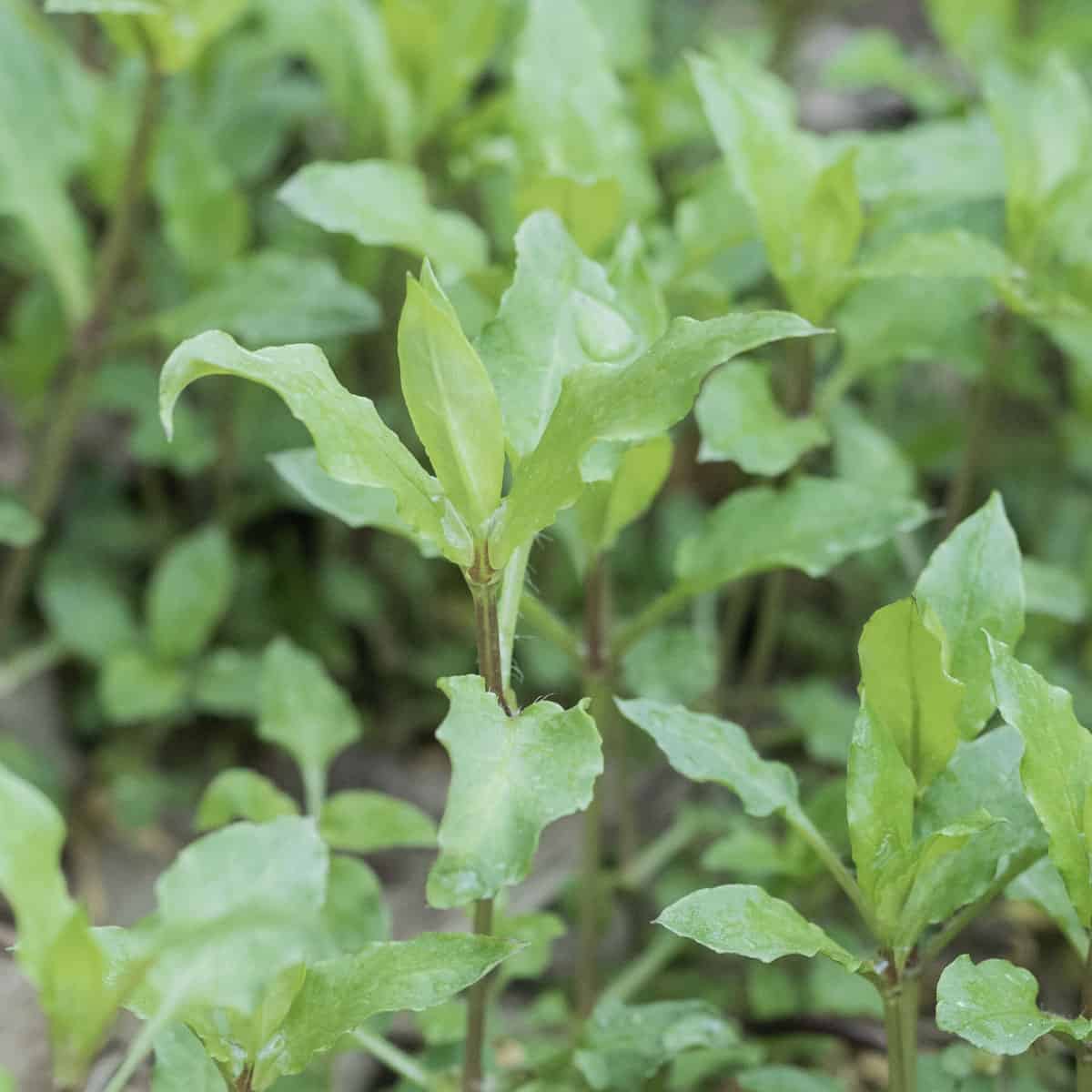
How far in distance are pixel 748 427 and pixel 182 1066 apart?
63 cm

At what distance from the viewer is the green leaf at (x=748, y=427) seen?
103 centimetres

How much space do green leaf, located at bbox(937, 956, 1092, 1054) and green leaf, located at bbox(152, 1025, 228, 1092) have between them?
1.44 feet

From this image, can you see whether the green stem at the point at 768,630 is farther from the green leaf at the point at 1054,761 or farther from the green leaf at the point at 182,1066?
the green leaf at the point at 182,1066

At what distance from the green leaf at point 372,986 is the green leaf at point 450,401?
9.7 inches

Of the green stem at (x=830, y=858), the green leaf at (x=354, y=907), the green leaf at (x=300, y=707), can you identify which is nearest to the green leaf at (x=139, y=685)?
the green leaf at (x=300, y=707)

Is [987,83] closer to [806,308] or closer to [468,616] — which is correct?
[806,308]

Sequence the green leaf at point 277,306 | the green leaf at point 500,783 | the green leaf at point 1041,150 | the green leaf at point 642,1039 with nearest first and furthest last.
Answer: the green leaf at point 500,783, the green leaf at point 642,1039, the green leaf at point 1041,150, the green leaf at point 277,306

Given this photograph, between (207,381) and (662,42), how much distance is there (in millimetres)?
1078

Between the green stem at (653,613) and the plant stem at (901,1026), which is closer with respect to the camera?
the plant stem at (901,1026)

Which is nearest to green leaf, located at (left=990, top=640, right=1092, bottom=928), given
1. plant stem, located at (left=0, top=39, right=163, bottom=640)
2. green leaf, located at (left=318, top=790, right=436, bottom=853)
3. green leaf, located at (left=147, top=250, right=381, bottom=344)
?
green leaf, located at (left=318, top=790, right=436, bottom=853)

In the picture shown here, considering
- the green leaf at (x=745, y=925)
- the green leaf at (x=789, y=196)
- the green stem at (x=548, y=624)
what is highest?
the green leaf at (x=789, y=196)

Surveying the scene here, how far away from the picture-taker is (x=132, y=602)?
1.72 meters

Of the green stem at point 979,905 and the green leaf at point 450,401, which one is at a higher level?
the green leaf at point 450,401

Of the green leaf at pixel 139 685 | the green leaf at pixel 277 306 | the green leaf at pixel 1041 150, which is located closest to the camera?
the green leaf at pixel 1041 150
